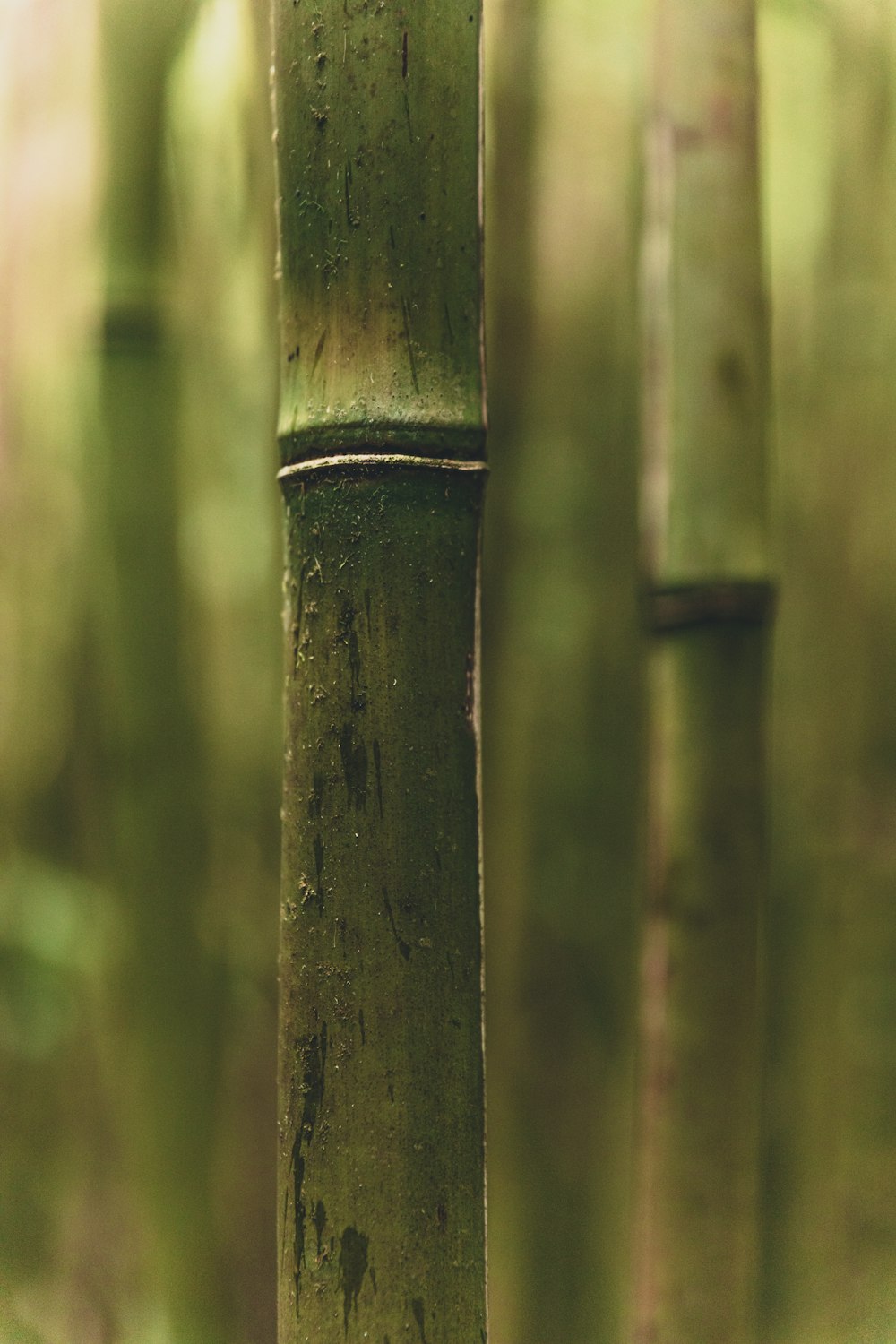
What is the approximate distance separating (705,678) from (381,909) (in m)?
0.31

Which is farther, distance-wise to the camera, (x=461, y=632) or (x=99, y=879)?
(x=99, y=879)

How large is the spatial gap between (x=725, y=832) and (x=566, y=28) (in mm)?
593

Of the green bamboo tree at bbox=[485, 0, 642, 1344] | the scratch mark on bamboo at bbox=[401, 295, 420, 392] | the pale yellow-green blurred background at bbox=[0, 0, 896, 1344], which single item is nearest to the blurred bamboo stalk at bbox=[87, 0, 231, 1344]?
the pale yellow-green blurred background at bbox=[0, 0, 896, 1344]

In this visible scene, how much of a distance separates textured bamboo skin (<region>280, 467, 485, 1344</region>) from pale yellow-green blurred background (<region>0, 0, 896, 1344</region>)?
0.23m

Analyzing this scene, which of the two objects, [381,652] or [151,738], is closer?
[381,652]

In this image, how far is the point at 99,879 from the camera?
830 mm

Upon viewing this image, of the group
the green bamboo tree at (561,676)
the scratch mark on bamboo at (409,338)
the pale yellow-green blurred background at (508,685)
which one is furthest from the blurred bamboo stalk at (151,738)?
the scratch mark on bamboo at (409,338)

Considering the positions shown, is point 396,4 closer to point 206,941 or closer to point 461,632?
point 461,632

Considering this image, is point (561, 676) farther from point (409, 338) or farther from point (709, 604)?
point (409, 338)

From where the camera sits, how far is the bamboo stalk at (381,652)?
1.76 feet

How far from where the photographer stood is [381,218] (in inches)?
21.0

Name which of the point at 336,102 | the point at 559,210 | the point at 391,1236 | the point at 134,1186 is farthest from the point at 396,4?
the point at 134,1186

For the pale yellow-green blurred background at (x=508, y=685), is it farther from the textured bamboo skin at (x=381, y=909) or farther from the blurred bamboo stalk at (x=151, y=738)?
the textured bamboo skin at (x=381, y=909)

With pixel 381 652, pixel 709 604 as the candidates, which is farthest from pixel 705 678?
pixel 381 652
